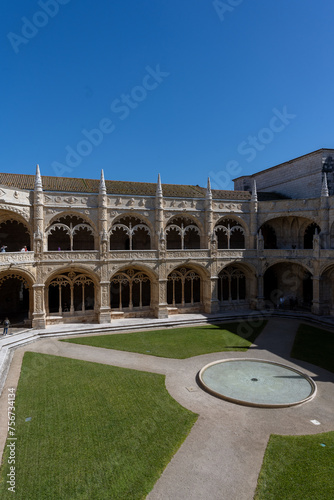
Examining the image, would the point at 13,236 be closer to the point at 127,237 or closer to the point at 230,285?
the point at 127,237

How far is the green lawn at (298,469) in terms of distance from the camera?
28.0 ft

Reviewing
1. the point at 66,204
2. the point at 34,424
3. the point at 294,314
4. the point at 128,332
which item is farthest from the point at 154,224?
the point at 34,424

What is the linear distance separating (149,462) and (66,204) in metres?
21.7

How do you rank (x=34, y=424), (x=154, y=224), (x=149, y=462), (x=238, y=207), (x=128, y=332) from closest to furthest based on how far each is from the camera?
(x=149, y=462), (x=34, y=424), (x=128, y=332), (x=154, y=224), (x=238, y=207)

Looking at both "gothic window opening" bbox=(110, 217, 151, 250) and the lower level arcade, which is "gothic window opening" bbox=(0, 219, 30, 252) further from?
"gothic window opening" bbox=(110, 217, 151, 250)

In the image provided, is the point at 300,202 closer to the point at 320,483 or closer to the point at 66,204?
the point at 66,204

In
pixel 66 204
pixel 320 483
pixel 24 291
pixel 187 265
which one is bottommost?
pixel 320 483

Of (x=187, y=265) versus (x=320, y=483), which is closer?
(x=320, y=483)

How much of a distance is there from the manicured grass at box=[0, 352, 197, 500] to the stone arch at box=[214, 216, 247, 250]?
65.1 feet

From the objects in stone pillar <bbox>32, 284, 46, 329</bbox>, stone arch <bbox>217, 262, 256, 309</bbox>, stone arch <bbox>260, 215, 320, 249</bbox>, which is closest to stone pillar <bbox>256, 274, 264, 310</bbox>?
stone arch <bbox>217, 262, 256, 309</bbox>

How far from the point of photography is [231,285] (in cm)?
3441

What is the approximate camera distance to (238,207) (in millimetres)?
31953

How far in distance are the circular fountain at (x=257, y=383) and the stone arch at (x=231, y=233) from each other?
16.6 meters

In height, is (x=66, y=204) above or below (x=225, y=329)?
above
